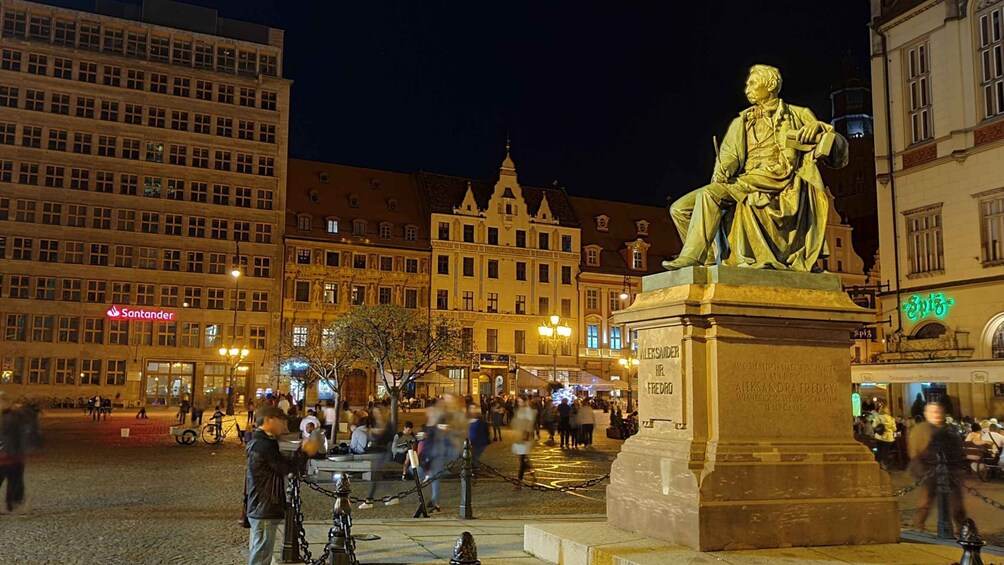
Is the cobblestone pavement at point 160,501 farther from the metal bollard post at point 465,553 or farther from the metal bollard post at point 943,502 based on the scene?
the metal bollard post at point 943,502

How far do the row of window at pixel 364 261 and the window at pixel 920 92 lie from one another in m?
36.3

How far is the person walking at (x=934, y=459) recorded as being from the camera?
392 inches

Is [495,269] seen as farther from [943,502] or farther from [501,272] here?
[943,502]

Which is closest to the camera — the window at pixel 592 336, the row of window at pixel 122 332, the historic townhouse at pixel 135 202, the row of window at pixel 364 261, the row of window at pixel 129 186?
the row of window at pixel 122 332

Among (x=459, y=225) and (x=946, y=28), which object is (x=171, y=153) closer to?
(x=459, y=225)

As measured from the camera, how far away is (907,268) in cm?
3075

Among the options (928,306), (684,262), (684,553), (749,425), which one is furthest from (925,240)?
(684,553)

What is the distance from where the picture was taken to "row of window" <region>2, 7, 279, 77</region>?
53125 mm

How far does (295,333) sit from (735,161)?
160ft

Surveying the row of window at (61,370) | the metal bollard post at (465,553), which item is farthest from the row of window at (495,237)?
the metal bollard post at (465,553)

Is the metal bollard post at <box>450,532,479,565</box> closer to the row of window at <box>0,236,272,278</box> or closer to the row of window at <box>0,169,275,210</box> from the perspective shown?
the row of window at <box>0,236,272,278</box>

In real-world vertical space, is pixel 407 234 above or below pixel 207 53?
below

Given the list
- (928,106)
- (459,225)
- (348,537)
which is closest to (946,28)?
(928,106)

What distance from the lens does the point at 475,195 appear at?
208 ft
